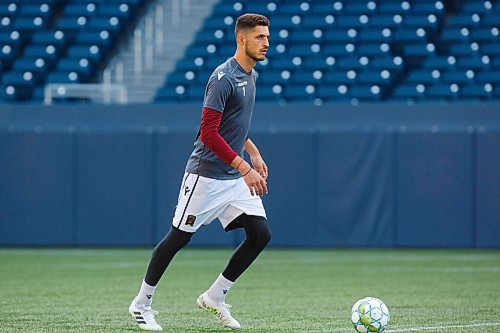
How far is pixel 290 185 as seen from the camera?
659 inches

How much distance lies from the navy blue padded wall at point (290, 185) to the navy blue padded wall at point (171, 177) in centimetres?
84

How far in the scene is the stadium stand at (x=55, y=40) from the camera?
19812mm

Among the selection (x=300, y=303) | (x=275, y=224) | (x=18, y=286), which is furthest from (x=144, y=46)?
(x=300, y=303)

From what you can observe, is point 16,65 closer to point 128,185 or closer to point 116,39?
point 116,39

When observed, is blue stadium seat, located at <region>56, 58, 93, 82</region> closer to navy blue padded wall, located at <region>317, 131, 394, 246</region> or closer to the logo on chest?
navy blue padded wall, located at <region>317, 131, 394, 246</region>

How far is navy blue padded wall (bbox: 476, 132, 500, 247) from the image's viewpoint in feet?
53.0

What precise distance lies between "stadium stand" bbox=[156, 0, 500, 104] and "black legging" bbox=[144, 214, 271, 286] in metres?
11.2

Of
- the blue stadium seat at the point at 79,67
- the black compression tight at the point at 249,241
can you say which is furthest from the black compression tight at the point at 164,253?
the blue stadium seat at the point at 79,67

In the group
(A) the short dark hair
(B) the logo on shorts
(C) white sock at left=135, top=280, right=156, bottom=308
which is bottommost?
(C) white sock at left=135, top=280, right=156, bottom=308

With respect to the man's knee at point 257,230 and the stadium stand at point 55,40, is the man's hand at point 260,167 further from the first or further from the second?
the stadium stand at point 55,40

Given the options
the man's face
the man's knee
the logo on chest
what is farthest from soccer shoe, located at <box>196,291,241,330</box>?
the man's face

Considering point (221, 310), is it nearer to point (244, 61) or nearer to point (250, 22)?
point (244, 61)

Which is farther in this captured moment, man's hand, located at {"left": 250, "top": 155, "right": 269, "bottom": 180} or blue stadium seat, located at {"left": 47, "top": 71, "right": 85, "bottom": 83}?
blue stadium seat, located at {"left": 47, "top": 71, "right": 85, "bottom": 83}

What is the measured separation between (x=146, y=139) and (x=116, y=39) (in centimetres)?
468
